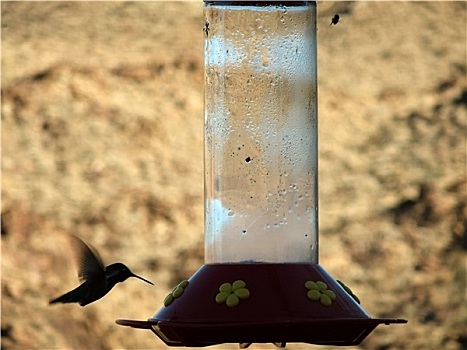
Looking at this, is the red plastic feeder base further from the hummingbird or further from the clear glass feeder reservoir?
the hummingbird

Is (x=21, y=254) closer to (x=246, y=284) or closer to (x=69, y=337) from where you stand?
(x=69, y=337)

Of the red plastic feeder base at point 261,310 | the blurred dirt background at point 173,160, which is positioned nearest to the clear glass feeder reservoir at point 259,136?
the red plastic feeder base at point 261,310

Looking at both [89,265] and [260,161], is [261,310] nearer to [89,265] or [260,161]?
[260,161]

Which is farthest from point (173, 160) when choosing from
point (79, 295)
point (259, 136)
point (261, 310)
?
point (261, 310)

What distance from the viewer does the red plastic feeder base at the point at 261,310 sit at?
3062 mm

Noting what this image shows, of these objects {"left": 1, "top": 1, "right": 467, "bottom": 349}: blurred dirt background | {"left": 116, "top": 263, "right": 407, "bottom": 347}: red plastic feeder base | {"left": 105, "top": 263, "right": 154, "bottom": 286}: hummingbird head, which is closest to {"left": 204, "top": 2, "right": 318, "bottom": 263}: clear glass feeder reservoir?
{"left": 116, "top": 263, "right": 407, "bottom": 347}: red plastic feeder base

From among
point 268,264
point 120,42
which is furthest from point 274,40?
point 120,42

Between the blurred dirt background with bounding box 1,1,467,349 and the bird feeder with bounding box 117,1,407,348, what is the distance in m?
4.29

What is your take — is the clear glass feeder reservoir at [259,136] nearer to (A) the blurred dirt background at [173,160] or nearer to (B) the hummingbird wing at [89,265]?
(B) the hummingbird wing at [89,265]

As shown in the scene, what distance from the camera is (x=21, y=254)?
795 centimetres

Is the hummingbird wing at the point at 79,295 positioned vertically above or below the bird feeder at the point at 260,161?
below

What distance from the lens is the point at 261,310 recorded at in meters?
3.11

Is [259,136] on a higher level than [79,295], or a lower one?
higher

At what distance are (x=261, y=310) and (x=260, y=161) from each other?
59 centimetres
